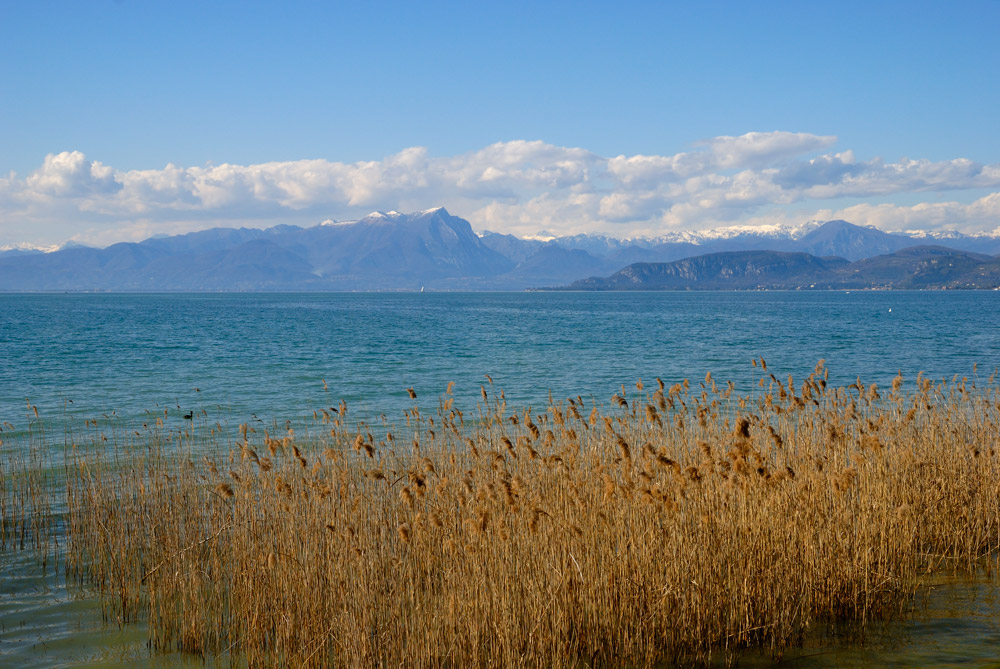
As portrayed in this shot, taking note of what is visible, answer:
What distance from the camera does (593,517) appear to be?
7.10 metres

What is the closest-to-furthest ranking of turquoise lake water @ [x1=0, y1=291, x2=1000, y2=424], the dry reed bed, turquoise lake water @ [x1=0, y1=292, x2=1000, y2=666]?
the dry reed bed
turquoise lake water @ [x1=0, y1=292, x2=1000, y2=666]
turquoise lake water @ [x1=0, y1=291, x2=1000, y2=424]

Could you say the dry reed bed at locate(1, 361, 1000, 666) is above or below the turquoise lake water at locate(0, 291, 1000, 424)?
above

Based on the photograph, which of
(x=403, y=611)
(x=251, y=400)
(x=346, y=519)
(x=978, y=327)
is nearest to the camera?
(x=403, y=611)

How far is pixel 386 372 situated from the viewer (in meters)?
34.1

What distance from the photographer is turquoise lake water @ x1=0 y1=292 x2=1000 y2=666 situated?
22.8 feet

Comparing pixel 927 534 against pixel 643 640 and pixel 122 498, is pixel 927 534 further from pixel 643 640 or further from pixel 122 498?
pixel 122 498

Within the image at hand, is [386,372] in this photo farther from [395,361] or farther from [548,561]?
[548,561]

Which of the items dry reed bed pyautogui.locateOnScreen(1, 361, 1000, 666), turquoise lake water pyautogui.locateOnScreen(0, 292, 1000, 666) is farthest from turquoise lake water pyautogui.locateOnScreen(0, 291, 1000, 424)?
dry reed bed pyautogui.locateOnScreen(1, 361, 1000, 666)

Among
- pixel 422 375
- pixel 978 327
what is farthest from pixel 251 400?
pixel 978 327

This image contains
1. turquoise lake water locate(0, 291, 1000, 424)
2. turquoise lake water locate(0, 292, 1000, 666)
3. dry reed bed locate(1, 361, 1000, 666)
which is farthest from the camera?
turquoise lake water locate(0, 291, 1000, 424)

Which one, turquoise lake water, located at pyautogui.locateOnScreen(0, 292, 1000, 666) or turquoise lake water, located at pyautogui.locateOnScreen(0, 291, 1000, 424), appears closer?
turquoise lake water, located at pyautogui.locateOnScreen(0, 292, 1000, 666)

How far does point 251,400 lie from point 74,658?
18.8 m

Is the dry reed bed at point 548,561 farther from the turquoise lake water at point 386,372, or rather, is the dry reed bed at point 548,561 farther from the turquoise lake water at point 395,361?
the turquoise lake water at point 395,361

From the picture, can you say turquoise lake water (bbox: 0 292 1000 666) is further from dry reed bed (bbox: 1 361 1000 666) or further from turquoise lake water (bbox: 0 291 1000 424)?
dry reed bed (bbox: 1 361 1000 666)
